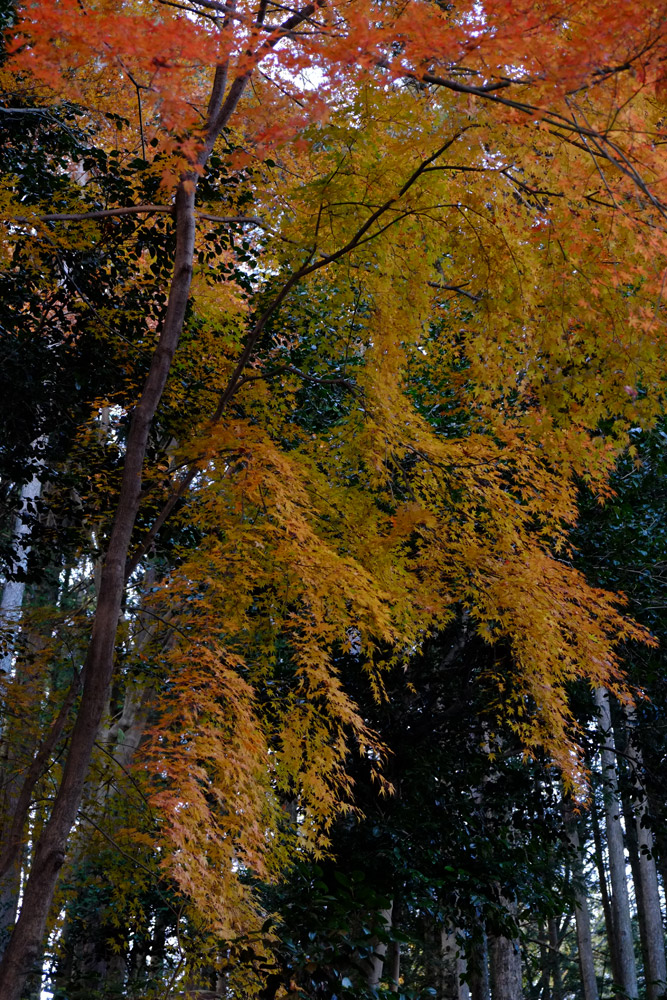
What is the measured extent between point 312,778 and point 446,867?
2.71 meters

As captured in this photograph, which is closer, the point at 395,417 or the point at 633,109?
the point at 633,109

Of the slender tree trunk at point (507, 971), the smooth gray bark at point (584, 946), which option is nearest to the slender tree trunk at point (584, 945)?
the smooth gray bark at point (584, 946)

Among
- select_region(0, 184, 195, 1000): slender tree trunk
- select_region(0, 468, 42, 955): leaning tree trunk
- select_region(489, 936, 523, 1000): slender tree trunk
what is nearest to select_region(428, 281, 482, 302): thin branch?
select_region(0, 184, 195, 1000): slender tree trunk

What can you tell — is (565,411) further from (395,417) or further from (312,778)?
(312,778)

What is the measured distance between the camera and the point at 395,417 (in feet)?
18.1

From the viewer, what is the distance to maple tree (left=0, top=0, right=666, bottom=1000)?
388cm

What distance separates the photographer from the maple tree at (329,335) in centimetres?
388

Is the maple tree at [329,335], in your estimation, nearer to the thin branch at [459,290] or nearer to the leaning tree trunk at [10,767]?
the thin branch at [459,290]

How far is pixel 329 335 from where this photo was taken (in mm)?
6934

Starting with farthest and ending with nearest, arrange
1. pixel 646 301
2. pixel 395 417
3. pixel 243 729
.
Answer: pixel 395 417, pixel 646 301, pixel 243 729

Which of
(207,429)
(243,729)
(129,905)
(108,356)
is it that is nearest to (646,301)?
(207,429)

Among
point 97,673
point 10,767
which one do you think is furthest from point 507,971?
point 97,673

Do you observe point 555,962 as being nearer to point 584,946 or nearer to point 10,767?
point 584,946

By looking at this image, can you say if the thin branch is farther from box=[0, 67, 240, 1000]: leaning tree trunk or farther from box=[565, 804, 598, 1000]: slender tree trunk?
box=[565, 804, 598, 1000]: slender tree trunk
